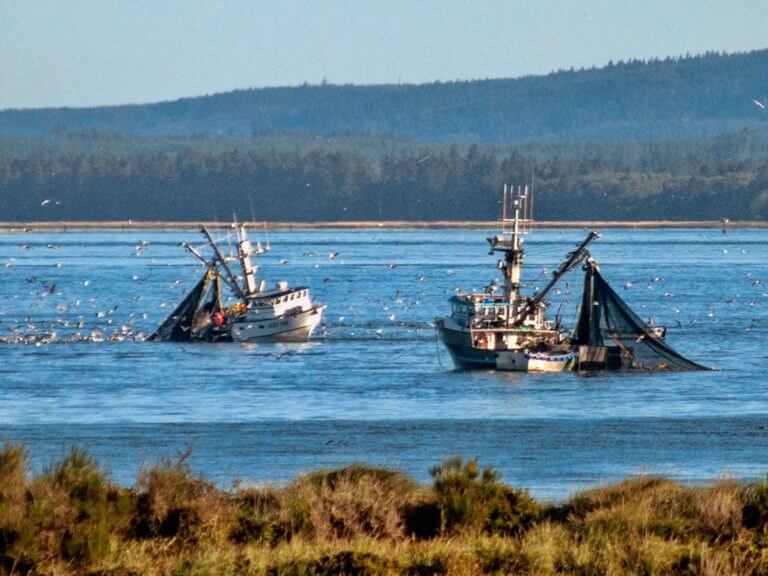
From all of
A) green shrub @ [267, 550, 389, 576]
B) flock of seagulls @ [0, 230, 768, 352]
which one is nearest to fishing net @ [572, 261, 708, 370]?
flock of seagulls @ [0, 230, 768, 352]

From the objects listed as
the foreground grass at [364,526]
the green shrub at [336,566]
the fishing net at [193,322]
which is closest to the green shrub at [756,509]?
the foreground grass at [364,526]

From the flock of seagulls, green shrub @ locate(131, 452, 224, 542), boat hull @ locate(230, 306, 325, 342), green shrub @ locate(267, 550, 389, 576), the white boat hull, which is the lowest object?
the flock of seagulls

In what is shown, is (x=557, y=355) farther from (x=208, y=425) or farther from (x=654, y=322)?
(x=654, y=322)

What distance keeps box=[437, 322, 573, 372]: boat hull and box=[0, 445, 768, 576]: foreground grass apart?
29.7 metres

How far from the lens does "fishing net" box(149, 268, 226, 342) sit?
6550cm

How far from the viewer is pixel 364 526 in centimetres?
1931

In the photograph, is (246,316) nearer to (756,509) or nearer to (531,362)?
(531,362)

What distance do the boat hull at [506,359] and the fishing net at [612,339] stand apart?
73 cm

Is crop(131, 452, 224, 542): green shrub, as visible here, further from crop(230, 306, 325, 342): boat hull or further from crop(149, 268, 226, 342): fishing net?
crop(149, 268, 226, 342): fishing net

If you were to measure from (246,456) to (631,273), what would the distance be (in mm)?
90279

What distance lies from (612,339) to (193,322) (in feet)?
65.2

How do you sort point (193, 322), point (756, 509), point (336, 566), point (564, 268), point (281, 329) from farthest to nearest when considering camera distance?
point (193, 322) → point (281, 329) → point (564, 268) → point (756, 509) → point (336, 566)

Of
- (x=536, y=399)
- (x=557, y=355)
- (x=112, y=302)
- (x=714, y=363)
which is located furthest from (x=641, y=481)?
(x=112, y=302)

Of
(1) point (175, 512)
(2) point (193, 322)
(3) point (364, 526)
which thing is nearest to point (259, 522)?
(1) point (175, 512)
